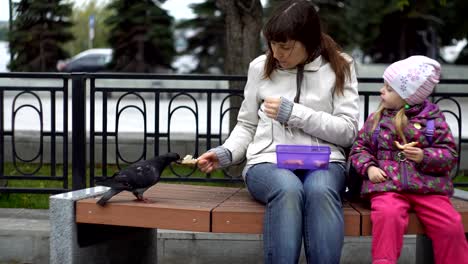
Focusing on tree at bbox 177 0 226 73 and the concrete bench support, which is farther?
tree at bbox 177 0 226 73

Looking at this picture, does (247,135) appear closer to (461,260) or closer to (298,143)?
(298,143)

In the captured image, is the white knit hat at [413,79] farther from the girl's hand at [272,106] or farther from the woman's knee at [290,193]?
the woman's knee at [290,193]

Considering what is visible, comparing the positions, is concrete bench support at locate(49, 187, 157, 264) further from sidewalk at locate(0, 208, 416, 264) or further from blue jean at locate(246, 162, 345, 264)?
blue jean at locate(246, 162, 345, 264)

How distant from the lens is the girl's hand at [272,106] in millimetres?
4090

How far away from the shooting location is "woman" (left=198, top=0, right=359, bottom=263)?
389 centimetres

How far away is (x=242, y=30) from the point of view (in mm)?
8445

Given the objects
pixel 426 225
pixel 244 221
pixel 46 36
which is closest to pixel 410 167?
pixel 426 225

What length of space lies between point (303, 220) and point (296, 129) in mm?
500

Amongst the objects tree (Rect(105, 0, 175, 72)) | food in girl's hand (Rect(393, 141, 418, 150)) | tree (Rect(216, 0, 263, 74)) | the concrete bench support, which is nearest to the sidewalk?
the concrete bench support

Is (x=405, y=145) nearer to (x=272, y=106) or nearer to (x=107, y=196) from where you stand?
(x=272, y=106)

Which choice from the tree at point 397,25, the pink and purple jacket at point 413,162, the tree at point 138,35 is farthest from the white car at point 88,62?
the pink and purple jacket at point 413,162

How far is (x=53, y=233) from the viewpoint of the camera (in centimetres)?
428

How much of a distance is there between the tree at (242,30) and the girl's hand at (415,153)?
458cm

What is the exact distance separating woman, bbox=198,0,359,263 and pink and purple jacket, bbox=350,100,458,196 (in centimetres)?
18
